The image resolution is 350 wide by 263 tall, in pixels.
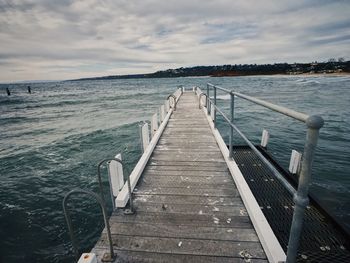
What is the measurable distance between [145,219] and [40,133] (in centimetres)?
1518

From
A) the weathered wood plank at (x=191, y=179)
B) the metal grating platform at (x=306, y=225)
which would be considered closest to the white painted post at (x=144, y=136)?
the weathered wood plank at (x=191, y=179)

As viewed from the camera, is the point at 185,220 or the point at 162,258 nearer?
the point at 162,258

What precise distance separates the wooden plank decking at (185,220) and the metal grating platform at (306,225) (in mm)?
1630

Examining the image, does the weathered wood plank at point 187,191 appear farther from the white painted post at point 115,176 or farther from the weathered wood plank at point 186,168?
the weathered wood plank at point 186,168

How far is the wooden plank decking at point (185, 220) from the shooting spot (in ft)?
7.66

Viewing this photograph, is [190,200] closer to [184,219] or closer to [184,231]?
[184,219]

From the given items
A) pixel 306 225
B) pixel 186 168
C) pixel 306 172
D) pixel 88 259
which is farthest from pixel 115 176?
pixel 306 225

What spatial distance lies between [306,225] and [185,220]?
3142 millimetres

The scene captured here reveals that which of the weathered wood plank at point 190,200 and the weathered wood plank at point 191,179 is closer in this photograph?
the weathered wood plank at point 190,200

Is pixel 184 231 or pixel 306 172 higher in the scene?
Result: pixel 306 172

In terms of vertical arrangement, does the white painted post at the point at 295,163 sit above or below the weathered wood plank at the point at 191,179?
below

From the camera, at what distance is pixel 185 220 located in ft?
9.30

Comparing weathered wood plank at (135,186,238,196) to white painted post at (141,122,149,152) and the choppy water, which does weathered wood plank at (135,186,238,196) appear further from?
the choppy water

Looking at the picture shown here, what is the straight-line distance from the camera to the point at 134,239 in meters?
2.52
